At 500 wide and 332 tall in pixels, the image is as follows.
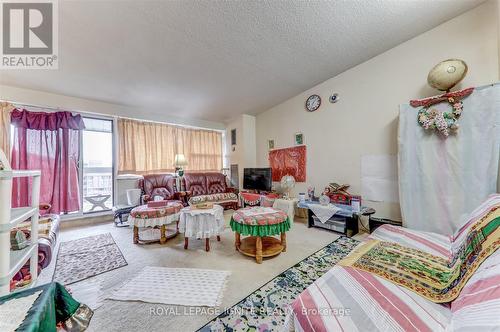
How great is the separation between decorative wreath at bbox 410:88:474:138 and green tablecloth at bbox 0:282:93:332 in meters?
3.32

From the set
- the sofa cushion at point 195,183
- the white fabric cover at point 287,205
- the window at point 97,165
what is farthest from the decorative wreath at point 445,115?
the window at point 97,165

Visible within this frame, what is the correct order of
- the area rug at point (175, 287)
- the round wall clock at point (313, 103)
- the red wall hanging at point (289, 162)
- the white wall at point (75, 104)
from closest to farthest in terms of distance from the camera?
the area rug at point (175, 287)
the white wall at point (75, 104)
the round wall clock at point (313, 103)
the red wall hanging at point (289, 162)

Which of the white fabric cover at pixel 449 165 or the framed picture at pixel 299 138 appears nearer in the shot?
the white fabric cover at pixel 449 165

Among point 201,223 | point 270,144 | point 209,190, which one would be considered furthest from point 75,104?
point 270,144

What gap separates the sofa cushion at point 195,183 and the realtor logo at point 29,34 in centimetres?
284

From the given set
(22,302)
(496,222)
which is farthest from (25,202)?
(496,222)

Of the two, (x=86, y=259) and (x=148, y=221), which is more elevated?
(x=148, y=221)

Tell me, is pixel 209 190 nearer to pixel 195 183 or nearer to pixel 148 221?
pixel 195 183

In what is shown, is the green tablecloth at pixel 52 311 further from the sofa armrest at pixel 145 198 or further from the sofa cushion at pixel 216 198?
the sofa cushion at pixel 216 198

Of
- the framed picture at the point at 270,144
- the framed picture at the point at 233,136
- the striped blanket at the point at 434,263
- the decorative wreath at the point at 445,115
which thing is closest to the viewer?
the striped blanket at the point at 434,263

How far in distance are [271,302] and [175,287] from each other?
0.89 meters

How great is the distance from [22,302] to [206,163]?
15.6 ft

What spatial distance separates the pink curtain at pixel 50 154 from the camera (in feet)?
9.96

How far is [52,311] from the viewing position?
0.67m
